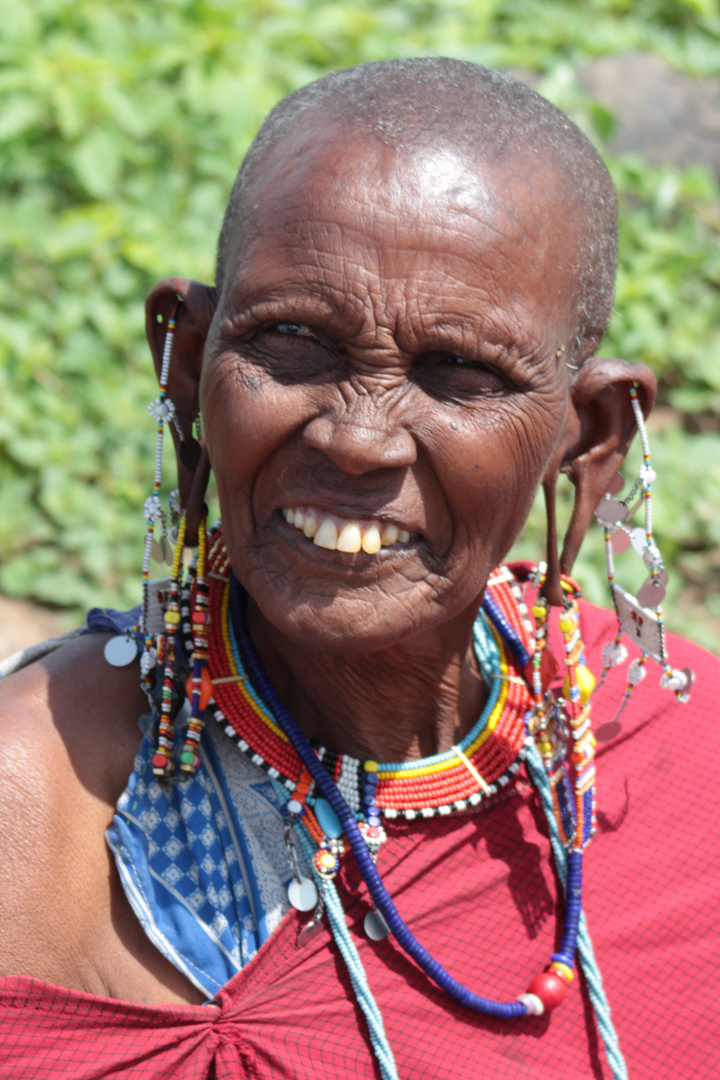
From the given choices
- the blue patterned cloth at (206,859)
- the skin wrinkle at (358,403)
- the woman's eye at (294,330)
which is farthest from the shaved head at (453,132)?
the blue patterned cloth at (206,859)

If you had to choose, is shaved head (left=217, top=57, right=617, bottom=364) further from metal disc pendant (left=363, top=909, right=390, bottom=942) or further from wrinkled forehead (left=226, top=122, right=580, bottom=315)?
metal disc pendant (left=363, top=909, right=390, bottom=942)

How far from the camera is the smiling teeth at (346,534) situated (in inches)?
76.8

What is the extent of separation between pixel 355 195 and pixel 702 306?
5003 millimetres

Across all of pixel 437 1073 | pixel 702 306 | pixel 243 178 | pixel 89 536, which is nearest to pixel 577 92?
pixel 702 306

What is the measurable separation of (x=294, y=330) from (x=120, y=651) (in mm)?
728

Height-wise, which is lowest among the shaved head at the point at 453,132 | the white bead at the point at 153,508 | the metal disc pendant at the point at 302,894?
the metal disc pendant at the point at 302,894

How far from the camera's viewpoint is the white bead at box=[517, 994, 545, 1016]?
2188 millimetres

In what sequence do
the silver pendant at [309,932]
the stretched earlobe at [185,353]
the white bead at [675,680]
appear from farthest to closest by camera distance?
1. the white bead at [675,680]
2. the stretched earlobe at [185,353]
3. the silver pendant at [309,932]

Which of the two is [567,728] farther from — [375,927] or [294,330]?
[294,330]

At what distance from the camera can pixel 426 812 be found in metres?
2.28

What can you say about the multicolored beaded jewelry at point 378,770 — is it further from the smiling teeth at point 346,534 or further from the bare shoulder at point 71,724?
the smiling teeth at point 346,534

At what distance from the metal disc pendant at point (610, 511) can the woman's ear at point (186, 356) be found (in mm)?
836

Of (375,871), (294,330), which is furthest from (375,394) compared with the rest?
(375,871)

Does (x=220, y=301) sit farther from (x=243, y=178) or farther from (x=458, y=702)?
(x=458, y=702)
